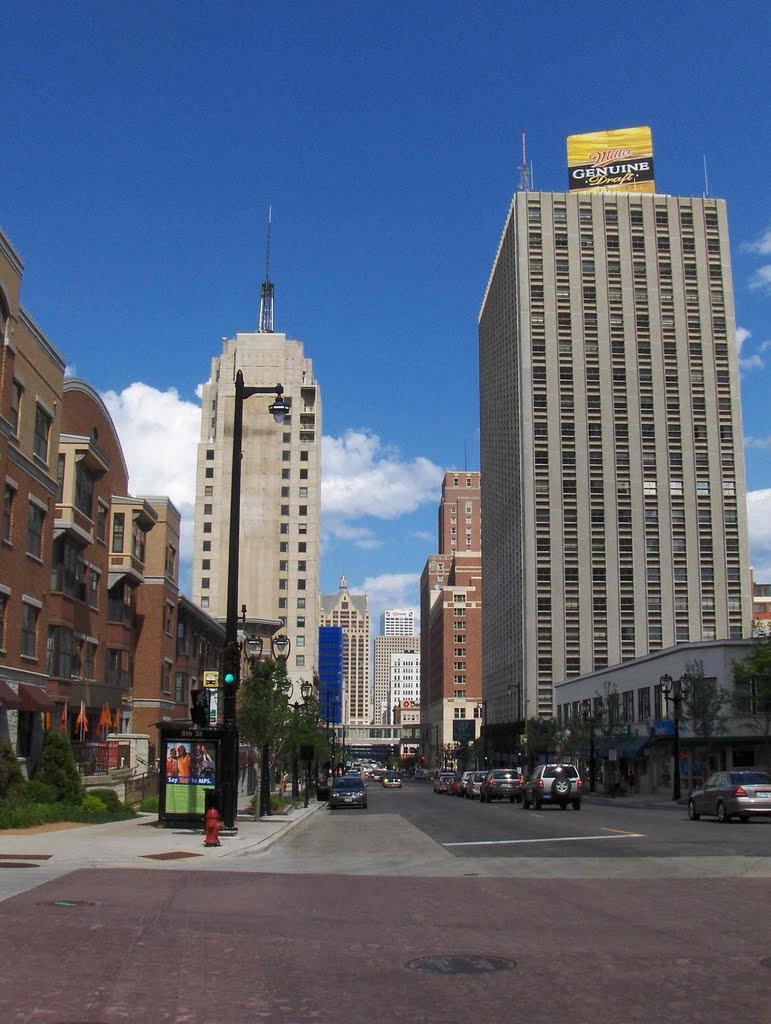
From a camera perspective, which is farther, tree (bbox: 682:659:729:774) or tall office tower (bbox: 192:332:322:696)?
tall office tower (bbox: 192:332:322:696)

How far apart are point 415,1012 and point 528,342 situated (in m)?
119

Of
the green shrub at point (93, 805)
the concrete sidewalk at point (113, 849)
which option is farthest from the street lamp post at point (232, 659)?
the green shrub at point (93, 805)

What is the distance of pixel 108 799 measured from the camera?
108 feet

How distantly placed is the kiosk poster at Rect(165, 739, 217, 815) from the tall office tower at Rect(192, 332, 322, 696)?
93732 millimetres

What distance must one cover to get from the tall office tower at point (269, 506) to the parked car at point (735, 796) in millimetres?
90289

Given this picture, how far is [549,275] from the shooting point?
125 meters

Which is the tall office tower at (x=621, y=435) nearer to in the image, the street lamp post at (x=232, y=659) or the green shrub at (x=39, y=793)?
the green shrub at (x=39, y=793)

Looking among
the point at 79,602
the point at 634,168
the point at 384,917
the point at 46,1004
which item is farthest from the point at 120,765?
the point at 634,168

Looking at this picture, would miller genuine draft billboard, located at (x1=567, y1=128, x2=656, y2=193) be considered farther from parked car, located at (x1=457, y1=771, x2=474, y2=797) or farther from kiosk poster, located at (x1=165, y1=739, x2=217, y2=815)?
kiosk poster, located at (x1=165, y1=739, x2=217, y2=815)

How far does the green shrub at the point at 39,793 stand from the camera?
29522 mm

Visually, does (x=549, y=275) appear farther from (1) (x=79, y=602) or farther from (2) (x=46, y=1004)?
(2) (x=46, y=1004)

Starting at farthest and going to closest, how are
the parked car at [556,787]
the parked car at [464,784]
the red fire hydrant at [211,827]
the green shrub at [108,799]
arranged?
the parked car at [464,784]
the parked car at [556,787]
the green shrub at [108,799]
the red fire hydrant at [211,827]

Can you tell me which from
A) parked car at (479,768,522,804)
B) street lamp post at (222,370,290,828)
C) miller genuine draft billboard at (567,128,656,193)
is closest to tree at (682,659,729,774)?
parked car at (479,768,522,804)

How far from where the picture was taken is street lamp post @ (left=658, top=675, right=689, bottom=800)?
51.8 m
